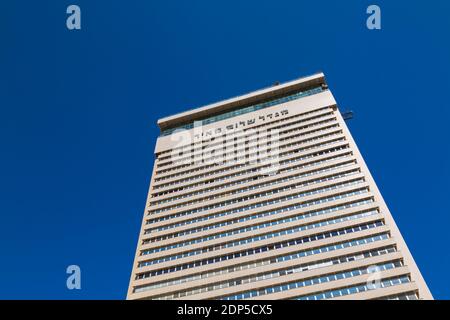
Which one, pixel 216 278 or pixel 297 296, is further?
pixel 216 278

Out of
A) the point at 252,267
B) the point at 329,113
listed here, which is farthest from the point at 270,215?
the point at 329,113

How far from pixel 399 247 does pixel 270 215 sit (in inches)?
760

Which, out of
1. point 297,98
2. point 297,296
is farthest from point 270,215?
point 297,98

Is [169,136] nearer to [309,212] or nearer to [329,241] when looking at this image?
[309,212]

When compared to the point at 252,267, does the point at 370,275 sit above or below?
below

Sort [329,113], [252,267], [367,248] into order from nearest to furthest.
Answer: [367,248], [252,267], [329,113]

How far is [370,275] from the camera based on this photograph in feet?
152

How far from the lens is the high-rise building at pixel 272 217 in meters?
48.4

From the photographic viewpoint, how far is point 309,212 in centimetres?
5809

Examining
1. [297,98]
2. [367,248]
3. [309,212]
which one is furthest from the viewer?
[297,98]

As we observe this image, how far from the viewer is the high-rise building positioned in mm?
48406

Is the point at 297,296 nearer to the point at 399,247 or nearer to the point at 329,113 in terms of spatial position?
the point at 399,247

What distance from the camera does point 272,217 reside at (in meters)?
59.4

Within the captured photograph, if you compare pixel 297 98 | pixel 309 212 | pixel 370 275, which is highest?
pixel 297 98
